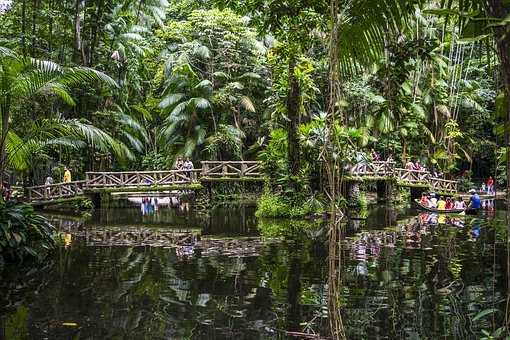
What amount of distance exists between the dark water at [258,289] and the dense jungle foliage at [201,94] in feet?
6.93

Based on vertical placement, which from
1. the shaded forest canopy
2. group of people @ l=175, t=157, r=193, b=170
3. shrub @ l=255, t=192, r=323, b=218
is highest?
the shaded forest canopy

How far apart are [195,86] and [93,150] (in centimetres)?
590

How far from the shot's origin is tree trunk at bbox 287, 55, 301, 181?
51.0 ft

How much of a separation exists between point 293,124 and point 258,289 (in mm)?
9202

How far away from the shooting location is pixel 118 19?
21172 mm

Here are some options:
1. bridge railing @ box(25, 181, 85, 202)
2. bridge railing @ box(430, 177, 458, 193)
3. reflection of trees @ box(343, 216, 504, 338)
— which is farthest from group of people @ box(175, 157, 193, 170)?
reflection of trees @ box(343, 216, 504, 338)

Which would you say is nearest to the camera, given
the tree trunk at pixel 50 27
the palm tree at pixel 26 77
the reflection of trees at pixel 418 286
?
the reflection of trees at pixel 418 286

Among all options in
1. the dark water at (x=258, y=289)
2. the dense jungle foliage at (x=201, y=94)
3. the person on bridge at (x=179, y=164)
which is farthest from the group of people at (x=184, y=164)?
the dark water at (x=258, y=289)

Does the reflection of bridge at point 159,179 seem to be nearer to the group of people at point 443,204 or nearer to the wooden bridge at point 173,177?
the wooden bridge at point 173,177

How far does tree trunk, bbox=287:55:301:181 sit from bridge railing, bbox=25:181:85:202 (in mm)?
8632

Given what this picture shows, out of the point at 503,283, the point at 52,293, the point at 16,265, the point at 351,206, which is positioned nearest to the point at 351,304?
the point at 503,283

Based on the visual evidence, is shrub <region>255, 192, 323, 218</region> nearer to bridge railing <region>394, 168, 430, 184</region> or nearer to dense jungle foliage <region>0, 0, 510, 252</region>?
dense jungle foliage <region>0, 0, 510, 252</region>

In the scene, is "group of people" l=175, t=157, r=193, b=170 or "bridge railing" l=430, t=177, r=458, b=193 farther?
"bridge railing" l=430, t=177, r=458, b=193

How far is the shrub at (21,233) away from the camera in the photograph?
8680 mm
